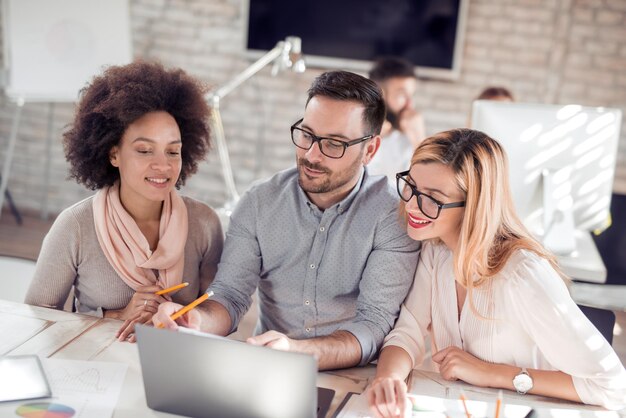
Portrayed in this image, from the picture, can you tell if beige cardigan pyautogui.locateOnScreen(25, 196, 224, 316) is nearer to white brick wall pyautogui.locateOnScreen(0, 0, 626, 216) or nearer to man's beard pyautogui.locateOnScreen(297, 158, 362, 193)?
man's beard pyautogui.locateOnScreen(297, 158, 362, 193)

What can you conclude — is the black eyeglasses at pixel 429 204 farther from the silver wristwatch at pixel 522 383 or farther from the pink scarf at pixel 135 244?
the pink scarf at pixel 135 244

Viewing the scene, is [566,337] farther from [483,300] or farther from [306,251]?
[306,251]

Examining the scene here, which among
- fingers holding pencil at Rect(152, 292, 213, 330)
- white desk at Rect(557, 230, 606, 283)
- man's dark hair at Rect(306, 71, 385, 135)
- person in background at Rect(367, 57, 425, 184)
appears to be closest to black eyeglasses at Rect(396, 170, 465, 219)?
man's dark hair at Rect(306, 71, 385, 135)

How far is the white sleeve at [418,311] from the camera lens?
5.68 ft

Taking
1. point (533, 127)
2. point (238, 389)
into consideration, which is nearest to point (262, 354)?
point (238, 389)

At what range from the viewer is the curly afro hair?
77.9 inches

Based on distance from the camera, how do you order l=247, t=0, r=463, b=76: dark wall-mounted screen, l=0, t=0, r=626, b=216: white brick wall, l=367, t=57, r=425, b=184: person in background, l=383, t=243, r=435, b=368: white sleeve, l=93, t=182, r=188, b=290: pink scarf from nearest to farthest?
l=383, t=243, r=435, b=368: white sleeve < l=93, t=182, r=188, b=290: pink scarf < l=367, t=57, r=425, b=184: person in background < l=0, t=0, r=626, b=216: white brick wall < l=247, t=0, r=463, b=76: dark wall-mounted screen

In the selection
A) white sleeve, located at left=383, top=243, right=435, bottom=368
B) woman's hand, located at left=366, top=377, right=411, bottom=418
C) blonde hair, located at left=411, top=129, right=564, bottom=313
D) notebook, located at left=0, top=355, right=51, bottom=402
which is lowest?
notebook, located at left=0, top=355, right=51, bottom=402

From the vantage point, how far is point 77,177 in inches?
82.7

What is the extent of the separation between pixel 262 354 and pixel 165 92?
1.02 meters

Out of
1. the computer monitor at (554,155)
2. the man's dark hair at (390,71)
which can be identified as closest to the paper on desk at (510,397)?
the computer monitor at (554,155)

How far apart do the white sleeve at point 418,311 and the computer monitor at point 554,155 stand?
2.77ft

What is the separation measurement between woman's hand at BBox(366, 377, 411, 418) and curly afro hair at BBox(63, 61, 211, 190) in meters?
0.97

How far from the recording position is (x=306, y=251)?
1.96m
